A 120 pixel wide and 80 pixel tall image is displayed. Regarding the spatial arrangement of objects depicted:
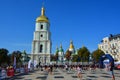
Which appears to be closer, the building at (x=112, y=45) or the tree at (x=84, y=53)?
the building at (x=112, y=45)

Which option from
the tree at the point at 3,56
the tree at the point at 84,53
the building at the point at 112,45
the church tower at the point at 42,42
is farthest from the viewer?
the church tower at the point at 42,42

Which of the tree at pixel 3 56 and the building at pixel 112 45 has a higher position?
the building at pixel 112 45

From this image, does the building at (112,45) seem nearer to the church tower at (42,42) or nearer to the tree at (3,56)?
the church tower at (42,42)

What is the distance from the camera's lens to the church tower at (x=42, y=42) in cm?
13012

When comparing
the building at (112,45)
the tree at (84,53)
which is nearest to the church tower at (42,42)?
the tree at (84,53)

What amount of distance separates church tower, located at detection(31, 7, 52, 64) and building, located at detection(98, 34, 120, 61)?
29345mm

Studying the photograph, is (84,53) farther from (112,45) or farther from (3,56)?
(3,56)

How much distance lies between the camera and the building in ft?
366

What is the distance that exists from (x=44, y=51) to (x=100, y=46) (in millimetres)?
30284

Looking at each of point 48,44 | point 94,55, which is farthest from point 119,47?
point 48,44

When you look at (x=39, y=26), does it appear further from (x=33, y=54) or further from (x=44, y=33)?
(x=33, y=54)

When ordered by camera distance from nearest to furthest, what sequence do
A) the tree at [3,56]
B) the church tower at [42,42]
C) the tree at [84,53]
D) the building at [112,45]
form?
the tree at [3,56] → the building at [112,45] → the tree at [84,53] → the church tower at [42,42]

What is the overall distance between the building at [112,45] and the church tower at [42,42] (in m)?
29.3

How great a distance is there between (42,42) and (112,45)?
3851 cm
